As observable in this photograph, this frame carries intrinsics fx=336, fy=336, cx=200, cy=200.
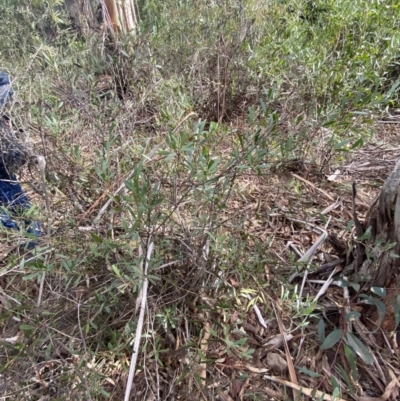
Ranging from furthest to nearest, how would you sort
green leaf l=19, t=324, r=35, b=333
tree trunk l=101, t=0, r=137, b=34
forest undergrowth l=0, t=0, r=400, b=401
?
tree trunk l=101, t=0, r=137, b=34
forest undergrowth l=0, t=0, r=400, b=401
green leaf l=19, t=324, r=35, b=333

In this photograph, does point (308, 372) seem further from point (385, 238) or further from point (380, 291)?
point (385, 238)

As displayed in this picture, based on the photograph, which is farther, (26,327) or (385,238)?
(385,238)

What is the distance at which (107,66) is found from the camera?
217 cm

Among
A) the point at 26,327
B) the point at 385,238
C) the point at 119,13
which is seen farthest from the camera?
the point at 119,13

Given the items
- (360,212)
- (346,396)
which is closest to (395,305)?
(346,396)

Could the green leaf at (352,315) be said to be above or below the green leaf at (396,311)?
below

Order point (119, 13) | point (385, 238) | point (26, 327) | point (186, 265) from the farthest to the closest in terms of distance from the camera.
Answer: point (119, 13) → point (186, 265) → point (385, 238) → point (26, 327)

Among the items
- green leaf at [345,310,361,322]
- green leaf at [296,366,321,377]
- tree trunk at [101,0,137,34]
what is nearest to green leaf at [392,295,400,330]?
green leaf at [345,310,361,322]

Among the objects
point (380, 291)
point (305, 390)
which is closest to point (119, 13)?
point (380, 291)

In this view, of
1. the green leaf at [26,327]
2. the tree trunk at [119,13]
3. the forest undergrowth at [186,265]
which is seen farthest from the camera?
the tree trunk at [119,13]

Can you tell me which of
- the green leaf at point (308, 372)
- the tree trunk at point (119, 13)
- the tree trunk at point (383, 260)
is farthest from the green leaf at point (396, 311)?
the tree trunk at point (119, 13)

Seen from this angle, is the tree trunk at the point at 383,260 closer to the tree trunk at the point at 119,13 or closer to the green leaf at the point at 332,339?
the green leaf at the point at 332,339

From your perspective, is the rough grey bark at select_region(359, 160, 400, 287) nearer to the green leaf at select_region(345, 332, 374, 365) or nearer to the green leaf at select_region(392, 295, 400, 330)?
the green leaf at select_region(392, 295, 400, 330)

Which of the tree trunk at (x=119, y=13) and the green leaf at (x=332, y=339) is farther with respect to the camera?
the tree trunk at (x=119, y=13)
